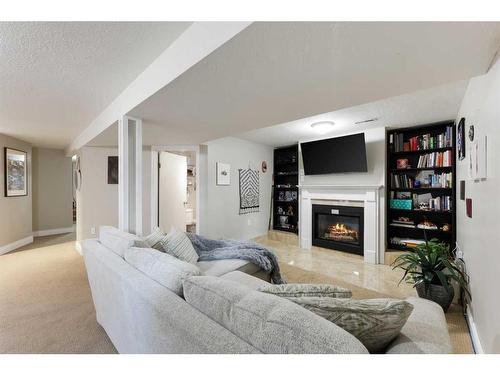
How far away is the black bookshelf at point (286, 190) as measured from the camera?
5121 mm

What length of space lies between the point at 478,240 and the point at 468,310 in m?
0.74

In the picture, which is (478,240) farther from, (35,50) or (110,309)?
(35,50)

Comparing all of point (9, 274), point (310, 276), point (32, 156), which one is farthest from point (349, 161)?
point (32, 156)

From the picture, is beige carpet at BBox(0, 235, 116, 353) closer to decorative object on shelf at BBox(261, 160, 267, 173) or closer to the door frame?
the door frame

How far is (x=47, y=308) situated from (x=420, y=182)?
4747 mm

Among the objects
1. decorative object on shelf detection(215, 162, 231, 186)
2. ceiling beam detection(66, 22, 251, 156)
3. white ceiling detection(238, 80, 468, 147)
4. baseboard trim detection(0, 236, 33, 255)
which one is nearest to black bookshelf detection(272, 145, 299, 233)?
white ceiling detection(238, 80, 468, 147)

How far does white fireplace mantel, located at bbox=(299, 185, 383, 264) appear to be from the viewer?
11.7ft

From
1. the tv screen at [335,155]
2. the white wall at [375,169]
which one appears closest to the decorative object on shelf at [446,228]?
the white wall at [375,169]

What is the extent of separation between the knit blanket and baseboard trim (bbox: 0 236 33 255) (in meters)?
3.80

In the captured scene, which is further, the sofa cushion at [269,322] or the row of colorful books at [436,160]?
the row of colorful books at [436,160]

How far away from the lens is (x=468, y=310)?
1954 millimetres

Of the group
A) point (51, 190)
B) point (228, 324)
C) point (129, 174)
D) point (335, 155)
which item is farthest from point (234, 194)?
point (51, 190)

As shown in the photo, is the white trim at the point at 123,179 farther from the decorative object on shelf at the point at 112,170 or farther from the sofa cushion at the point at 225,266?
the decorative object on shelf at the point at 112,170

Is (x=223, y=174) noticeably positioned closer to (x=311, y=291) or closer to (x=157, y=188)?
(x=157, y=188)
